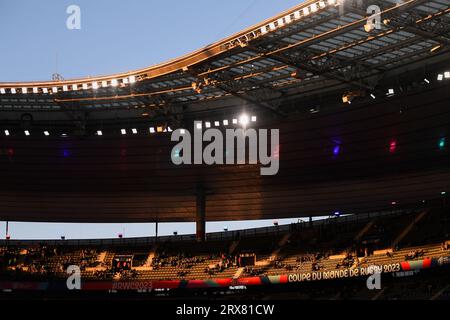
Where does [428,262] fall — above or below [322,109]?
below

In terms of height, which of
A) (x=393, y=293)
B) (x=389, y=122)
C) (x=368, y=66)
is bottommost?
(x=393, y=293)

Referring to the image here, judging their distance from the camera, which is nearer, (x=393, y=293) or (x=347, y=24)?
(x=347, y=24)

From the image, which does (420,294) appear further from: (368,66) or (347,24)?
(347,24)

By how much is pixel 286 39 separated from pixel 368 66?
6808 millimetres

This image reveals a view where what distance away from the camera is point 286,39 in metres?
40.8

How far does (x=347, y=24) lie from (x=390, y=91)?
9.02m
